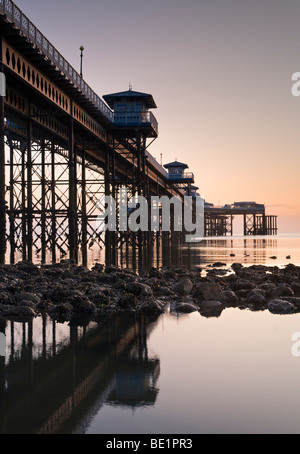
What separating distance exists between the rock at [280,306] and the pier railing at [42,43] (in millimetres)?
14175

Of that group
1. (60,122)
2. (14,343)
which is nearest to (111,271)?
(14,343)

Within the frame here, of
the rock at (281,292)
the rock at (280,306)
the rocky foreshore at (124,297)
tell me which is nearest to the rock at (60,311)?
the rocky foreshore at (124,297)

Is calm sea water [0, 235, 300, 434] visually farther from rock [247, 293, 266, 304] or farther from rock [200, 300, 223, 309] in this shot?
rock [247, 293, 266, 304]

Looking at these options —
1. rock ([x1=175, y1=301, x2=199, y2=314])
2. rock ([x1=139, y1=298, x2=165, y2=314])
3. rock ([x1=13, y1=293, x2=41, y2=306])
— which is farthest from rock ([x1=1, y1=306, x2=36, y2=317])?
rock ([x1=175, y1=301, x2=199, y2=314])

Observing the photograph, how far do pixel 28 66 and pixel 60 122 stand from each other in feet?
39.7

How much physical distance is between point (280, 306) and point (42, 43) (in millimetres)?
17623

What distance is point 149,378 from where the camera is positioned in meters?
Answer: 6.61

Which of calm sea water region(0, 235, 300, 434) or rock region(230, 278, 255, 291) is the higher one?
rock region(230, 278, 255, 291)

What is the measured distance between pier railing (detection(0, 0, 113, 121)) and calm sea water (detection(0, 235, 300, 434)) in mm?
14221

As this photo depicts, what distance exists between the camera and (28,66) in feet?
78.6

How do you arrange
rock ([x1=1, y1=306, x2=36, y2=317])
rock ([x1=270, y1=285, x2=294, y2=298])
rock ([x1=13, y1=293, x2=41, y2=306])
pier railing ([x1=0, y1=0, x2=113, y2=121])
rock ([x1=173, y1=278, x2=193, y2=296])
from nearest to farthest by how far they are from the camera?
rock ([x1=1, y1=306, x2=36, y2=317]) < rock ([x1=13, y1=293, x2=41, y2=306]) < rock ([x1=270, y1=285, x2=294, y2=298]) < rock ([x1=173, y1=278, x2=193, y2=296]) < pier railing ([x1=0, y1=0, x2=113, y2=121])

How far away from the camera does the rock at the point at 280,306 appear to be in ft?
40.8

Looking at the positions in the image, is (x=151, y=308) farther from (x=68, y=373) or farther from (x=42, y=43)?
(x=42, y=43)

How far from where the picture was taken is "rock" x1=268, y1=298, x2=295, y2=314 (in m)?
12.4
